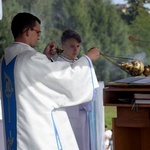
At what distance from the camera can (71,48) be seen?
3.92 metres

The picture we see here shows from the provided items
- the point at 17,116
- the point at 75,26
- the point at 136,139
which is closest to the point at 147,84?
the point at 136,139

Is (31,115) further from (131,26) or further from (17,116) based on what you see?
(131,26)

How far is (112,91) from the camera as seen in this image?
2.80m

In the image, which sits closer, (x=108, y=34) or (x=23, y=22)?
(x=23, y=22)

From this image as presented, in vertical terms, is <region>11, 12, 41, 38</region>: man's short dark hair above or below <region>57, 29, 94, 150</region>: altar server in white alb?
above

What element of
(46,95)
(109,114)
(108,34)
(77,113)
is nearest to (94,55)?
(46,95)

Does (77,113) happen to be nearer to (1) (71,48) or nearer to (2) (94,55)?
(1) (71,48)

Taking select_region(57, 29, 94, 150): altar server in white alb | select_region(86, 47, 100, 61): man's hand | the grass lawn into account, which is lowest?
the grass lawn

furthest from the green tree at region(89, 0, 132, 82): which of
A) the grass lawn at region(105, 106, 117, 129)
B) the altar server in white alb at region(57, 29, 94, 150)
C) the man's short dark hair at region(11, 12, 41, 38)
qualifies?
the man's short dark hair at region(11, 12, 41, 38)

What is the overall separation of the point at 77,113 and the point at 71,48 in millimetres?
539

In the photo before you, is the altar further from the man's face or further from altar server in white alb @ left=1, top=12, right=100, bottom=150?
the man's face

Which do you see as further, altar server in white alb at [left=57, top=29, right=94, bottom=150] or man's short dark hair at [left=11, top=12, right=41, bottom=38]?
altar server in white alb at [left=57, top=29, right=94, bottom=150]

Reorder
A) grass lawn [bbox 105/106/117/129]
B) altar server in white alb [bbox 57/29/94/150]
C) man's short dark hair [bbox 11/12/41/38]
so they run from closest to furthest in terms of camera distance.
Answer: man's short dark hair [bbox 11/12/41/38] < altar server in white alb [bbox 57/29/94/150] < grass lawn [bbox 105/106/117/129]

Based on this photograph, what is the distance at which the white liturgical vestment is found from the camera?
269 cm
